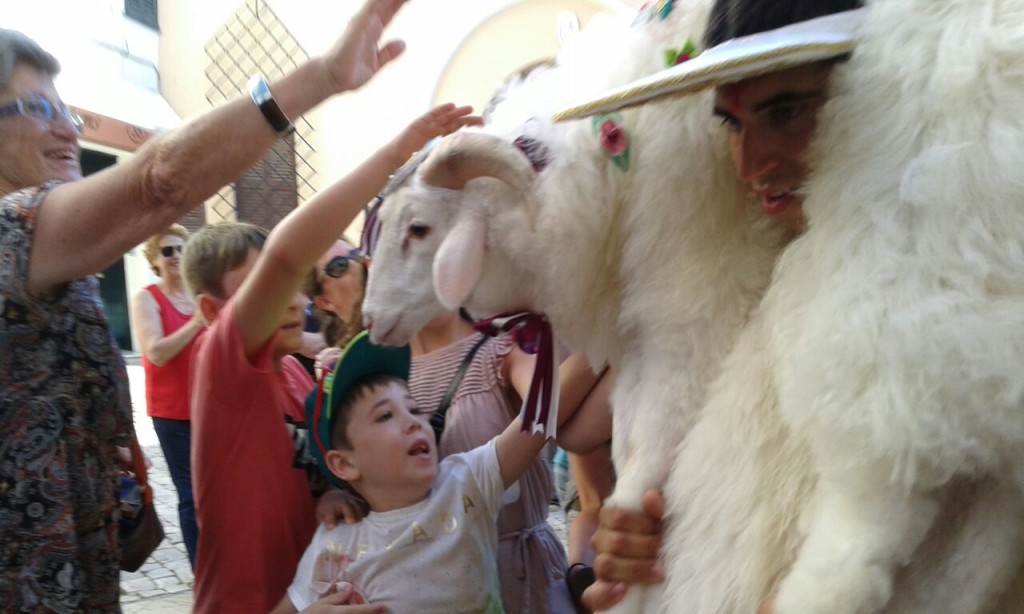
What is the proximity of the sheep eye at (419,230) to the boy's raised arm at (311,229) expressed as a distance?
0.29 metres

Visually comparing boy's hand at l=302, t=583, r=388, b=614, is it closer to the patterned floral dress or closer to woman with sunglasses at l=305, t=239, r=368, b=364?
the patterned floral dress

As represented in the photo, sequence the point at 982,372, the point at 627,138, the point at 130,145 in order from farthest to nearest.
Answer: the point at 130,145 → the point at 627,138 → the point at 982,372

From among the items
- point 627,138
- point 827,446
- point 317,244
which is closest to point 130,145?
point 317,244

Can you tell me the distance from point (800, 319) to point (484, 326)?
1.90 ft

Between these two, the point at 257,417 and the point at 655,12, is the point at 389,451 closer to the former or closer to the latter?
the point at 257,417

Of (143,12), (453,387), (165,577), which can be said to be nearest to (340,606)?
(453,387)

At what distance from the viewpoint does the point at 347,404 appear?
1.45 meters

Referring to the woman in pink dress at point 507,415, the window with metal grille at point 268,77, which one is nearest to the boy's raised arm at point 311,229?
the woman in pink dress at point 507,415

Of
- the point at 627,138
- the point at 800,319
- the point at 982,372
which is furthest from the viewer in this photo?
the point at 627,138

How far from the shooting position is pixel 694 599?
83 centimetres

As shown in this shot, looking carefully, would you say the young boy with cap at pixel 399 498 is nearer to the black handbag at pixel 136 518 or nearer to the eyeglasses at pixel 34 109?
the black handbag at pixel 136 518

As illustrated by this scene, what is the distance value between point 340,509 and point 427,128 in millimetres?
755

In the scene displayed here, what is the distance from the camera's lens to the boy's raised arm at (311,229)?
4.49 ft

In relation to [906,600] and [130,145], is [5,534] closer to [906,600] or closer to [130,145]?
[906,600]
